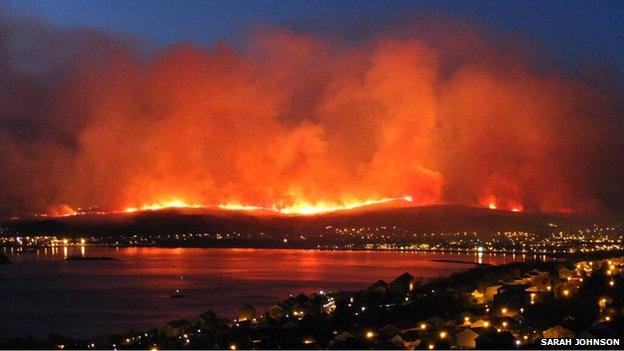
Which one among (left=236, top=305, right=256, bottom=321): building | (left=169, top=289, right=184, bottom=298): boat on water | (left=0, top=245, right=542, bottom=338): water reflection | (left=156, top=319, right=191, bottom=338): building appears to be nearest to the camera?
(left=156, top=319, right=191, bottom=338): building

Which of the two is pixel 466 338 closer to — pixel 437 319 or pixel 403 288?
pixel 437 319

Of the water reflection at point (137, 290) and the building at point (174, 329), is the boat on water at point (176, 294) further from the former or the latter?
the building at point (174, 329)

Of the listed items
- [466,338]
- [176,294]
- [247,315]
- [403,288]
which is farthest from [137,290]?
[466,338]

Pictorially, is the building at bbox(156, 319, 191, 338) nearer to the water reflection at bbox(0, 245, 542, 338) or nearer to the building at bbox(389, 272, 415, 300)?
the water reflection at bbox(0, 245, 542, 338)

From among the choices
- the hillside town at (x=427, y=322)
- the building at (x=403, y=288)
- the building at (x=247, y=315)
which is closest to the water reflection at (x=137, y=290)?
the building at (x=247, y=315)

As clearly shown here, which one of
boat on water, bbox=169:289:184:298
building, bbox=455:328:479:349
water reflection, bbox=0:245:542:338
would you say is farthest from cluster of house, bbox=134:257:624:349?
boat on water, bbox=169:289:184:298

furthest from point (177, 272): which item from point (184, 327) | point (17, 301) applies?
point (184, 327)
